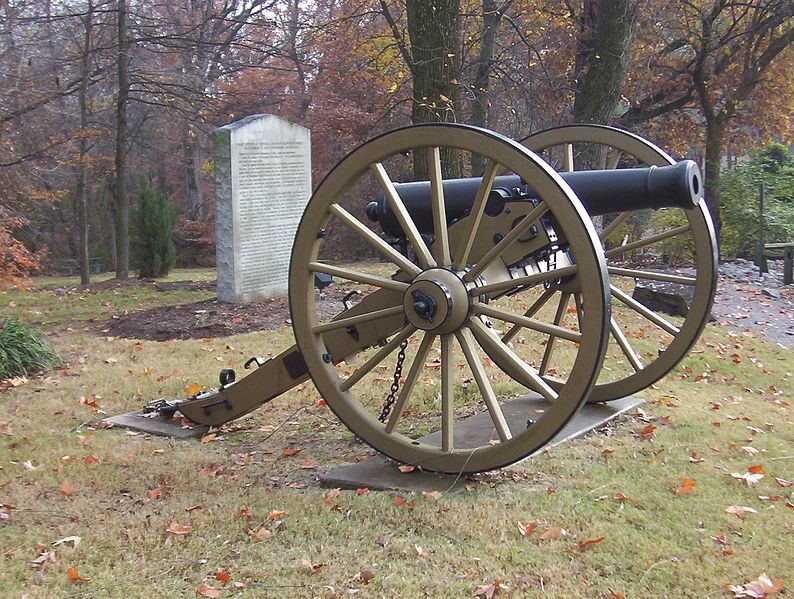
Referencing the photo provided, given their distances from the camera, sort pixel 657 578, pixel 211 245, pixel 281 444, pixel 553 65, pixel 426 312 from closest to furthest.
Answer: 1. pixel 657 578
2. pixel 426 312
3. pixel 281 444
4. pixel 553 65
5. pixel 211 245

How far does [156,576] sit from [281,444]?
2.14 meters

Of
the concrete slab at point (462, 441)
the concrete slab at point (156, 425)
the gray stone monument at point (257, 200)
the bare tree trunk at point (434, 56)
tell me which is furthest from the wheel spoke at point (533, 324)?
the gray stone monument at point (257, 200)

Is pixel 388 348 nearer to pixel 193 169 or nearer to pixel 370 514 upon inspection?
pixel 370 514

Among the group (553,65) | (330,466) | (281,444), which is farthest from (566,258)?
(553,65)

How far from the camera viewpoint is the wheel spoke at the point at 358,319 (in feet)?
14.3

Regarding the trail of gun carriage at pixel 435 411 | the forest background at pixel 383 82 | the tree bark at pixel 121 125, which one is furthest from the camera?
the tree bark at pixel 121 125

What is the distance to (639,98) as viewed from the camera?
61.1 ft

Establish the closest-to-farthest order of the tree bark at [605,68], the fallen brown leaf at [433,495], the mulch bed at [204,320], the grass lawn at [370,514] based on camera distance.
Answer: the grass lawn at [370,514] → the fallen brown leaf at [433,495] → the mulch bed at [204,320] → the tree bark at [605,68]

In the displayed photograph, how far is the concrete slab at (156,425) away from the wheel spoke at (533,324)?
2.53 metres

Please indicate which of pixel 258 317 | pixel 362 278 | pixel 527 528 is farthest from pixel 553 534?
pixel 258 317

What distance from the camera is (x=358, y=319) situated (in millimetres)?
4484

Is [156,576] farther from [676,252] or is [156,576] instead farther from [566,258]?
[676,252]

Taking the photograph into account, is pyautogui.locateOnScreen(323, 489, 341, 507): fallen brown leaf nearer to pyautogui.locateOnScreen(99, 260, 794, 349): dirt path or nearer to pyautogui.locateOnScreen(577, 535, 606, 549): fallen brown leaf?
pyautogui.locateOnScreen(577, 535, 606, 549): fallen brown leaf

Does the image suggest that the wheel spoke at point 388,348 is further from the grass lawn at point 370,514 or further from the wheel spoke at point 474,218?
the grass lawn at point 370,514
